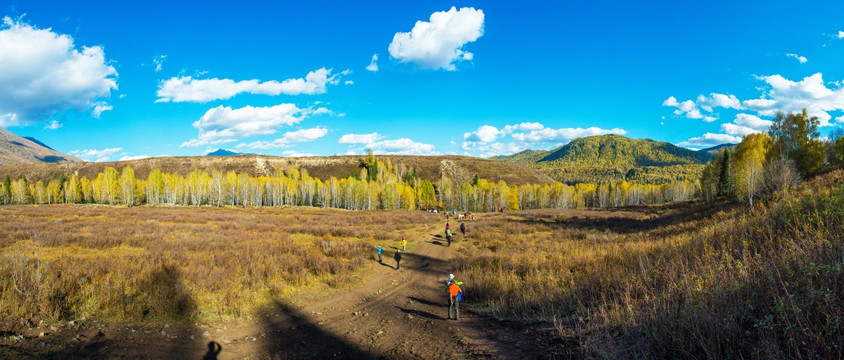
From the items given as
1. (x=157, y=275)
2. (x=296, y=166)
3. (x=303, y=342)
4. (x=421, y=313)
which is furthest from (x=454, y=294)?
(x=296, y=166)

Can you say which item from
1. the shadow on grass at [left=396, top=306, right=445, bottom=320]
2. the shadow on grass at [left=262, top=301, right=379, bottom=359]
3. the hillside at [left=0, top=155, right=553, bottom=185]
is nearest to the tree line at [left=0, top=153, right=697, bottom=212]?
the hillside at [left=0, top=155, right=553, bottom=185]

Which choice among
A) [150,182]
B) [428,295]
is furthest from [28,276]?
[150,182]

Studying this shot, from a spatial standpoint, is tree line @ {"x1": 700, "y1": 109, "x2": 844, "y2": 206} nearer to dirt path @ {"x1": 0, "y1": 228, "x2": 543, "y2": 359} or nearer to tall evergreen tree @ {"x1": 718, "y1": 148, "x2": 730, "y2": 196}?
tall evergreen tree @ {"x1": 718, "y1": 148, "x2": 730, "y2": 196}

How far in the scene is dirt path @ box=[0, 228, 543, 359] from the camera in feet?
25.5

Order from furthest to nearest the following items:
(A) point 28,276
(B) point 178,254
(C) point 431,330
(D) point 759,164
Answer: (D) point 759,164 < (B) point 178,254 < (C) point 431,330 < (A) point 28,276

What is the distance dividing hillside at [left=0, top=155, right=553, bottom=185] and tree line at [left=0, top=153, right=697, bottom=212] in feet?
118

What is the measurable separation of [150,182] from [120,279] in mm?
109962

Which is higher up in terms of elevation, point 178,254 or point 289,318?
point 178,254

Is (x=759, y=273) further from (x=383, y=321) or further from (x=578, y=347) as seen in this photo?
(x=383, y=321)

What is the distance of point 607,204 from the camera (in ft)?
415

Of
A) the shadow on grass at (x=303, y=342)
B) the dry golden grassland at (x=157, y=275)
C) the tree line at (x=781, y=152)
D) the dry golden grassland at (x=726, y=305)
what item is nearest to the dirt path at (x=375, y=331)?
the shadow on grass at (x=303, y=342)

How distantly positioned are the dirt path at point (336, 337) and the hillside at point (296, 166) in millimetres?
132108

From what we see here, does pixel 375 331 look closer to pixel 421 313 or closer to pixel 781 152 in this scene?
pixel 421 313

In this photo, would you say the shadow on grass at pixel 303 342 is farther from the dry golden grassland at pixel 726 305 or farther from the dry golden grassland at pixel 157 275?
the dry golden grassland at pixel 726 305
